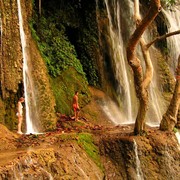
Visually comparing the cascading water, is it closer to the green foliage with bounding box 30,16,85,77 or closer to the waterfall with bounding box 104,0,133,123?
the waterfall with bounding box 104,0,133,123

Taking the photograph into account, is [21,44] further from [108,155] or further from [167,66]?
[167,66]

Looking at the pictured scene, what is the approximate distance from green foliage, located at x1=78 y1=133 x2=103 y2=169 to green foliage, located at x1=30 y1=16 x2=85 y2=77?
578 centimetres

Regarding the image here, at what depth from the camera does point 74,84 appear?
16.9 m

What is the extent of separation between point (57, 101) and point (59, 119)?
4.30 ft

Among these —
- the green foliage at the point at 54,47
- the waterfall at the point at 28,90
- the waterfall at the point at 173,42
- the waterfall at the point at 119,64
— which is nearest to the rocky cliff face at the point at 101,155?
the waterfall at the point at 28,90

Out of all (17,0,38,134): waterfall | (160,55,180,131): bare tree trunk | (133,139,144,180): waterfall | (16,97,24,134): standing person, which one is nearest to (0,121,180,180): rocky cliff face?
(133,139,144,180): waterfall

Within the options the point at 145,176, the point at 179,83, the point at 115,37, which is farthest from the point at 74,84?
the point at 145,176

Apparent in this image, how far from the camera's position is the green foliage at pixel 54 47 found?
54.1ft

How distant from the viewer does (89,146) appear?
11.1 m

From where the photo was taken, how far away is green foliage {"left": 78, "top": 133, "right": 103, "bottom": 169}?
10789 millimetres

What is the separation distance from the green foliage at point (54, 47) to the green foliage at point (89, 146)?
5.78 m

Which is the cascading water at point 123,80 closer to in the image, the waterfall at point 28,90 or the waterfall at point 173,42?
the waterfall at point 173,42

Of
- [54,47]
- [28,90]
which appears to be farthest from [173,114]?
[54,47]

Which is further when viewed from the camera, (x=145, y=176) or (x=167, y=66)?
(x=167, y=66)
